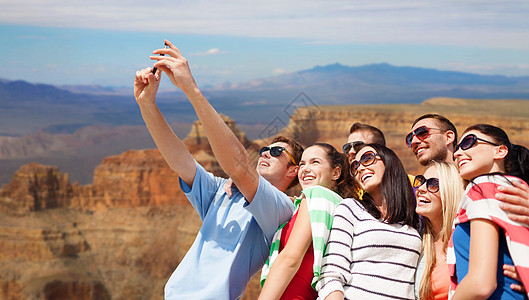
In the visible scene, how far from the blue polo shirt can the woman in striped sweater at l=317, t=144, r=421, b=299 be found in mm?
469

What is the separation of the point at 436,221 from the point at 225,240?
141 cm

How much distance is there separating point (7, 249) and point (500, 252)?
57902 millimetres

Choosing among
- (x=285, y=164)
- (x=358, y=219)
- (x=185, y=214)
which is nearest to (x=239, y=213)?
(x=285, y=164)

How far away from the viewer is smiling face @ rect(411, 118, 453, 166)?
15.4 feet

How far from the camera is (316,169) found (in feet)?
13.1

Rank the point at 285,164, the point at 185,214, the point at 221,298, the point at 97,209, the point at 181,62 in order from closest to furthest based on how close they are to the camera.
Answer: the point at 181,62
the point at 221,298
the point at 285,164
the point at 185,214
the point at 97,209

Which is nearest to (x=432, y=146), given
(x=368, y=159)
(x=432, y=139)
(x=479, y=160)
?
(x=432, y=139)

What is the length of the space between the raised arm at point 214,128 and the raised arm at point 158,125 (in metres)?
0.31

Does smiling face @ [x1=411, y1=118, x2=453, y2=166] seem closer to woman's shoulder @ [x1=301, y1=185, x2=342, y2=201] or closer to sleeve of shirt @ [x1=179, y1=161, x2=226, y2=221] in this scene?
woman's shoulder @ [x1=301, y1=185, x2=342, y2=201]

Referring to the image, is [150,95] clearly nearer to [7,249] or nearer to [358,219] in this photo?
[358,219]

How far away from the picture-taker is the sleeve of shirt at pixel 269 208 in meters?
3.60

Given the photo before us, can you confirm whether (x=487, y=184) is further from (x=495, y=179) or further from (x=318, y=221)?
(x=318, y=221)

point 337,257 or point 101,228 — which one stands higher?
point 337,257

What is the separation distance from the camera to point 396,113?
41.0 m
